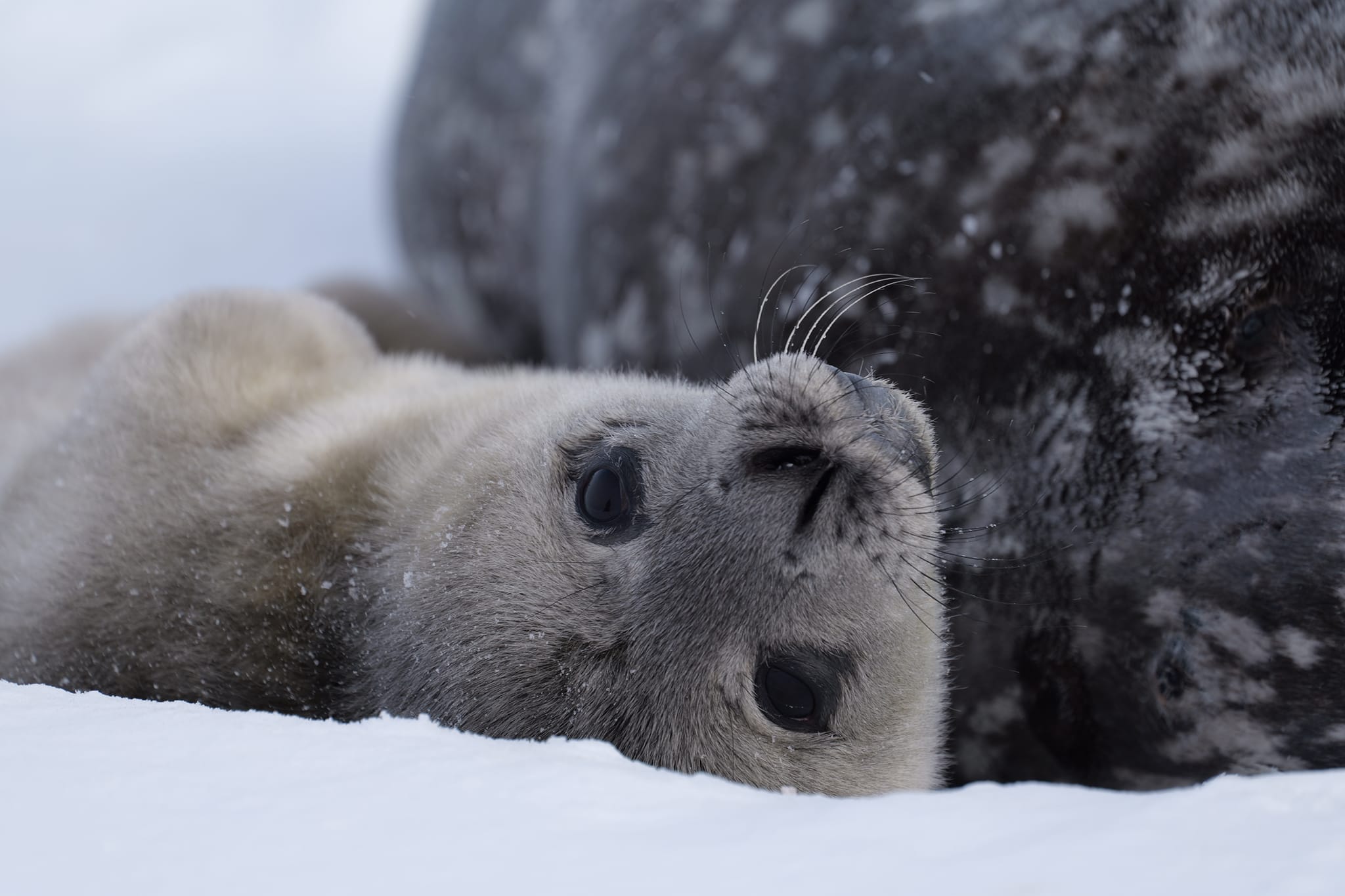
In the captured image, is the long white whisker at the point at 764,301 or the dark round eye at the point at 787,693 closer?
the dark round eye at the point at 787,693

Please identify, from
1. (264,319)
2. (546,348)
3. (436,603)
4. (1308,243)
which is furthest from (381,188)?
(1308,243)

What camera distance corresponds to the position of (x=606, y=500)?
1699 mm

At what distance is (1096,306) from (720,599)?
0.69 meters

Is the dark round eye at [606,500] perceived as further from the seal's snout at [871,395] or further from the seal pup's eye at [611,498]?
the seal's snout at [871,395]

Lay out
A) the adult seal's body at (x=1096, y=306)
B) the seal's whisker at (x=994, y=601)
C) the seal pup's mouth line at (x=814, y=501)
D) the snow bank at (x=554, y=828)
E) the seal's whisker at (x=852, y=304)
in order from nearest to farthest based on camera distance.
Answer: the snow bank at (x=554, y=828), the seal pup's mouth line at (x=814, y=501), the adult seal's body at (x=1096, y=306), the seal's whisker at (x=994, y=601), the seal's whisker at (x=852, y=304)

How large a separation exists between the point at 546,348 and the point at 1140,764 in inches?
73.2

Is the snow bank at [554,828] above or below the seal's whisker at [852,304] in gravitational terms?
below

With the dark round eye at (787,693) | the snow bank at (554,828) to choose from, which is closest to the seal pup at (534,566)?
the dark round eye at (787,693)

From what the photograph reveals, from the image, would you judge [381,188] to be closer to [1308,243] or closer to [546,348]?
[546,348]

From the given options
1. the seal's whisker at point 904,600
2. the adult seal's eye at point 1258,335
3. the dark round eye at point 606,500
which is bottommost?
the seal's whisker at point 904,600

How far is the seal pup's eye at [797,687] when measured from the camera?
1538 mm

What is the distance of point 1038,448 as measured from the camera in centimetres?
181

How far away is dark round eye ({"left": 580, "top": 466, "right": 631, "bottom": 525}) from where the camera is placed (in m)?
1.70

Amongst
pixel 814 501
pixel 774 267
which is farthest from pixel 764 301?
pixel 814 501
